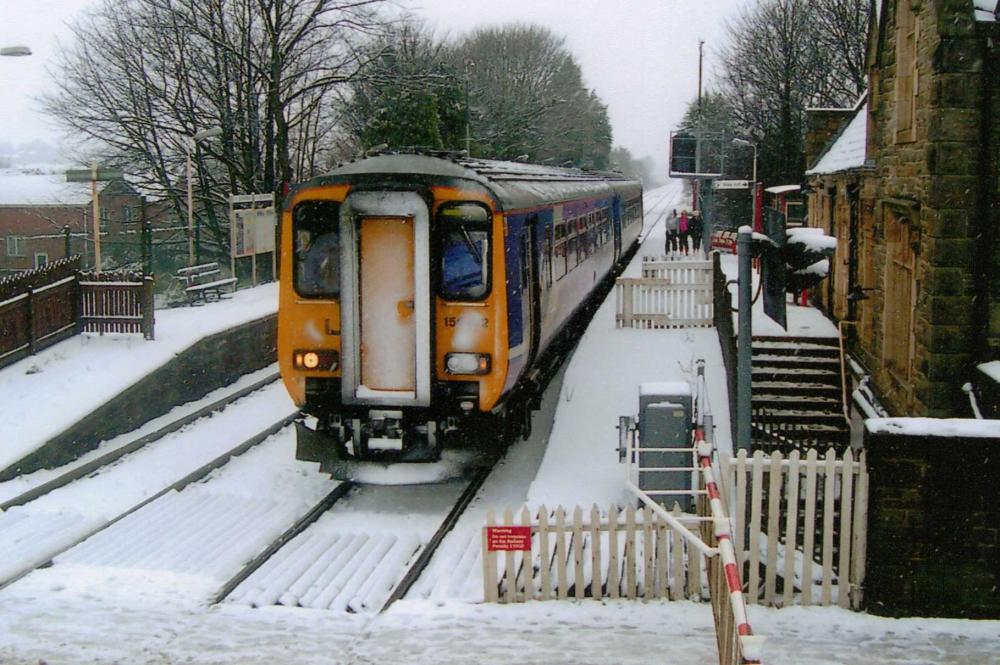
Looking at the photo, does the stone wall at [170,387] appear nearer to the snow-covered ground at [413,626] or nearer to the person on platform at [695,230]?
the snow-covered ground at [413,626]

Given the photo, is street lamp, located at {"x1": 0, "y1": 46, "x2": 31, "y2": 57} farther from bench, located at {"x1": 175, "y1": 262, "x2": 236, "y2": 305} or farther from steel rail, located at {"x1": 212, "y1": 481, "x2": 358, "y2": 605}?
steel rail, located at {"x1": 212, "y1": 481, "x2": 358, "y2": 605}

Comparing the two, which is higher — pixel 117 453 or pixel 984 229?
pixel 984 229

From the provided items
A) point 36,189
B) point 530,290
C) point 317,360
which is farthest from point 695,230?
point 36,189

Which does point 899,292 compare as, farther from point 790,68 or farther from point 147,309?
point 790,68

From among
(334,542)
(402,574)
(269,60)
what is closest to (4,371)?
(334,542)

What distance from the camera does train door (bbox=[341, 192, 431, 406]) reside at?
9727 mm

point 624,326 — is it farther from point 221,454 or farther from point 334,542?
point 334,542

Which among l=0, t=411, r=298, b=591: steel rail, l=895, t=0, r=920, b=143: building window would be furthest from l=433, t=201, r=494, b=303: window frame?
l=895, t=0, r=920, b=143: building window

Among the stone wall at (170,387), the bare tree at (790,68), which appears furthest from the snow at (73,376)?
the bare tree at (790,68)

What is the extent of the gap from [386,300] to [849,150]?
33.7 ft

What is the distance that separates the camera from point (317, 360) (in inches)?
403

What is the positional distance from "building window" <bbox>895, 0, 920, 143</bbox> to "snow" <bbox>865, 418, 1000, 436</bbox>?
17.5 feet

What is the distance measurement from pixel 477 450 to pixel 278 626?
3.20 m

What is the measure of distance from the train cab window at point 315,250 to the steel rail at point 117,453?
3571 mm
